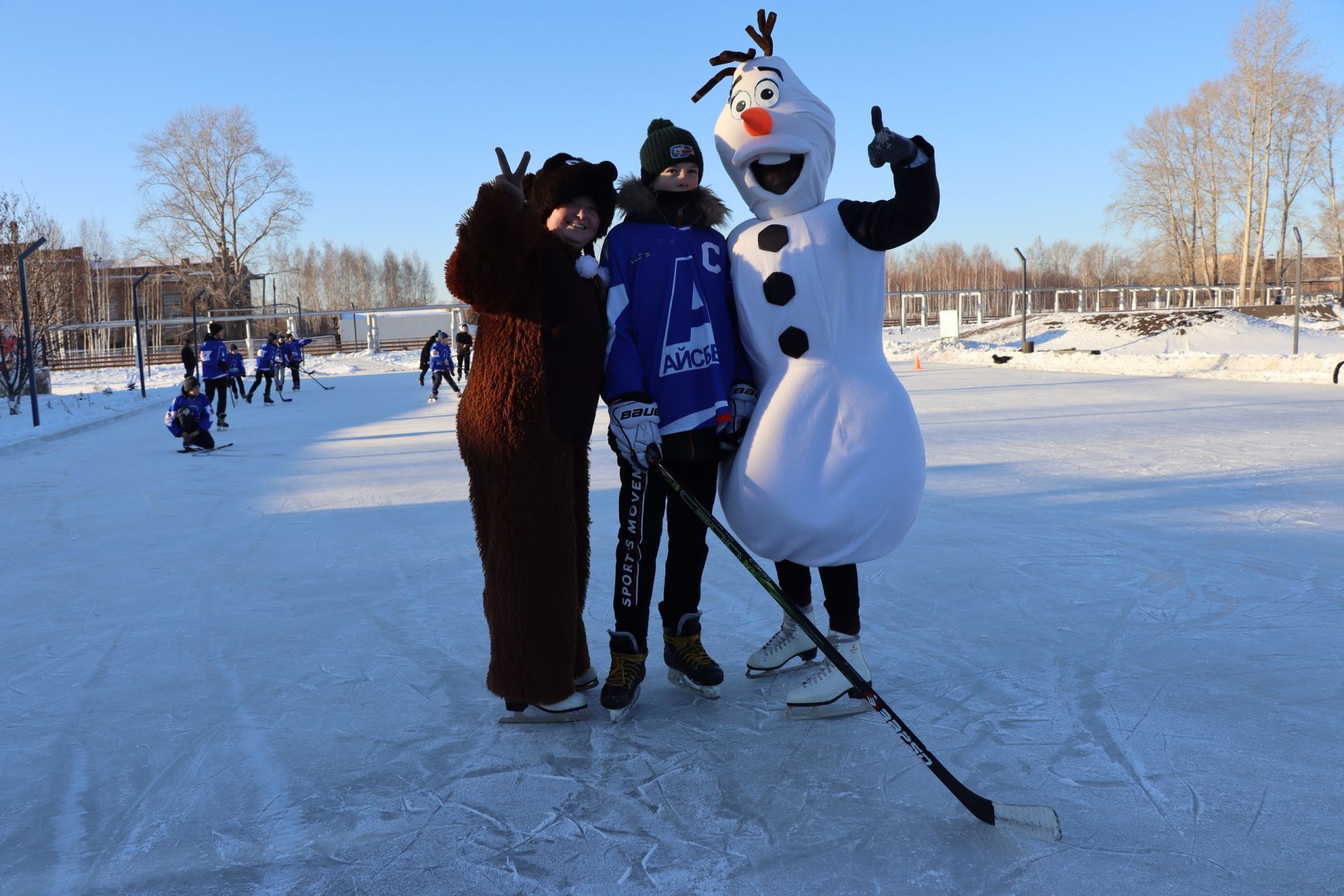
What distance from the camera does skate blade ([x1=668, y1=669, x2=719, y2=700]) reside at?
2.68 m

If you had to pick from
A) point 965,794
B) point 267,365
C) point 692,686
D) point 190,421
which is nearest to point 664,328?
point 692,686

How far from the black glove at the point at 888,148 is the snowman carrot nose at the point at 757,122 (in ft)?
1.09

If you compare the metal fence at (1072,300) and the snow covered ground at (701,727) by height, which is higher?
the metal fence at (1072,300)

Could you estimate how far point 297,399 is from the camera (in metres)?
18.5

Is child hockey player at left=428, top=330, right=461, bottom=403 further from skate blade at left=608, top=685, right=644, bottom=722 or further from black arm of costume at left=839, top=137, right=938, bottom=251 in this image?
black arm of costume at left=839, top=137, right=938, bottom=251

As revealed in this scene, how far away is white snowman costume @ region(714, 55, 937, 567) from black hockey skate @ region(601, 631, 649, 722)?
1.46 feet

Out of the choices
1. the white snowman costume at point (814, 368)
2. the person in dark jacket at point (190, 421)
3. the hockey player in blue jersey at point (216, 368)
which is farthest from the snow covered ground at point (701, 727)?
the hockey player in blue jersey at point (216, 368)

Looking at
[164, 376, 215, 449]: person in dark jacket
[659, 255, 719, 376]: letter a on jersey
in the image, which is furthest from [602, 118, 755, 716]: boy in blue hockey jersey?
[164, 376, 215, 449]: person in dark jacket

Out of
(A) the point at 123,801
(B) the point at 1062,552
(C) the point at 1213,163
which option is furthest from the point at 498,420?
(C) the point at 1213,163

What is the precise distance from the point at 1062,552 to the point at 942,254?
8006cm

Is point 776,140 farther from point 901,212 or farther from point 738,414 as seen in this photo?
point 738,414

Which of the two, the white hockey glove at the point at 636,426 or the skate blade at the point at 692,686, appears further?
the skate blade at the point at 692,686

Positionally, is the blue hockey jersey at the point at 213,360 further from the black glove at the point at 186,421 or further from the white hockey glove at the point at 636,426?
the white hockey glove at the point at 636,426

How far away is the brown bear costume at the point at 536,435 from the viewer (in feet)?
7.81
